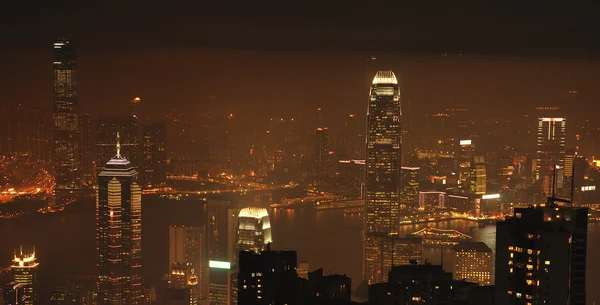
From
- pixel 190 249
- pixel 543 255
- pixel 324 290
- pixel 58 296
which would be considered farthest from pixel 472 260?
pixel 543 255

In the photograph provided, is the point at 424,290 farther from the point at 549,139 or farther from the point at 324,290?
the point at 549,139

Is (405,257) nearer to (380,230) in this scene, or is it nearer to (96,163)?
(380,230)

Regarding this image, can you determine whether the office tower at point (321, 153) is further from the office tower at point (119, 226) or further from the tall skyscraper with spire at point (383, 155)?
the office tower at point (119, 226)

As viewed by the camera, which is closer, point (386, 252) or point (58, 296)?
point (58, 296)

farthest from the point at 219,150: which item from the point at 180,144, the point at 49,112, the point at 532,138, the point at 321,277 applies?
the point at 321,277

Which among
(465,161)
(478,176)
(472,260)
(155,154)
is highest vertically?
(155,154)

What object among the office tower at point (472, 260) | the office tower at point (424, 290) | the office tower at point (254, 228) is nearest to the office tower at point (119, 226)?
the office tower at point (254, 228)
